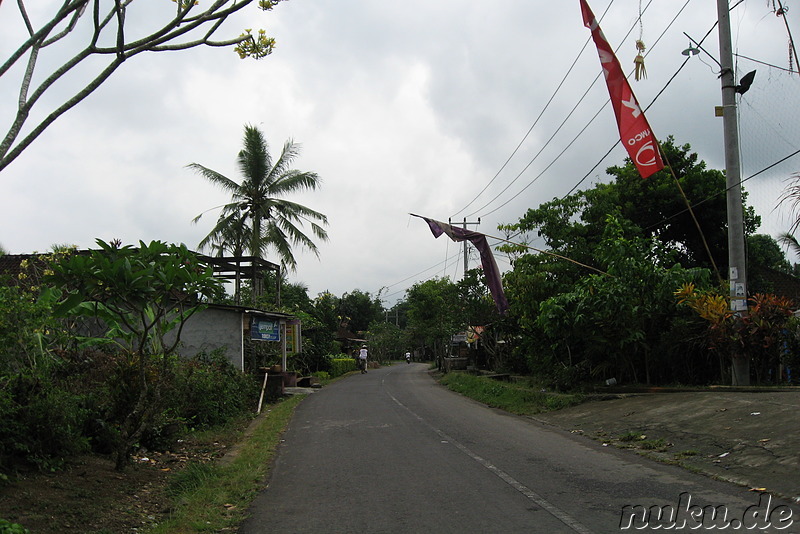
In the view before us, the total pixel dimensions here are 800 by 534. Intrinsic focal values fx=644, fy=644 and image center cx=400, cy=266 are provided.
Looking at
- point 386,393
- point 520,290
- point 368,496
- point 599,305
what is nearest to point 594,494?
point 368,496

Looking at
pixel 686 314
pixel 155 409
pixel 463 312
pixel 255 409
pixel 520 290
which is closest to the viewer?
pixel 155 409

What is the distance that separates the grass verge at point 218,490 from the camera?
20.3ft

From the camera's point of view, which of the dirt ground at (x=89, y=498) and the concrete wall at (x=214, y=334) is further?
the concrete wall at (x=214, y=334)

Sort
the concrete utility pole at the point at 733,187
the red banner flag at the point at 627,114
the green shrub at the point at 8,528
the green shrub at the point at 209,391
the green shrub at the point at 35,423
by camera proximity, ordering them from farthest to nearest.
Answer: the red banner flag at the point at 627,114
the concrete utility pole at the point at 733,187
the green shrub at the point at 209,391
the green shrub at the point at 35,423
the green shrub at the point at 8,528

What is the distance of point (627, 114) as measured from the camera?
43.8ft

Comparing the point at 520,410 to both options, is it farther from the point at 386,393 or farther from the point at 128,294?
the point at 128,294

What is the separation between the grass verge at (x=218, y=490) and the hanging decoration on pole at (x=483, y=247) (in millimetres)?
8624

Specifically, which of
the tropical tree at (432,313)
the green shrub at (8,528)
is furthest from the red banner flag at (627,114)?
the tropical tree at (432,313)

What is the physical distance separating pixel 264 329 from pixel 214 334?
2465mm

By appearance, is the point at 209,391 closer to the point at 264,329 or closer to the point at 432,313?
the point at 264,329

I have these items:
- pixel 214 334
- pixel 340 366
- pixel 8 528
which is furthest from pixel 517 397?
pixel 340 366

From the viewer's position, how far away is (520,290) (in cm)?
2123

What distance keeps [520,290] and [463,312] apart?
10.2 metres

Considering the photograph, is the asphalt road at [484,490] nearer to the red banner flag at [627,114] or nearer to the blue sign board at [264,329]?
the red banner flag at [627,114]
